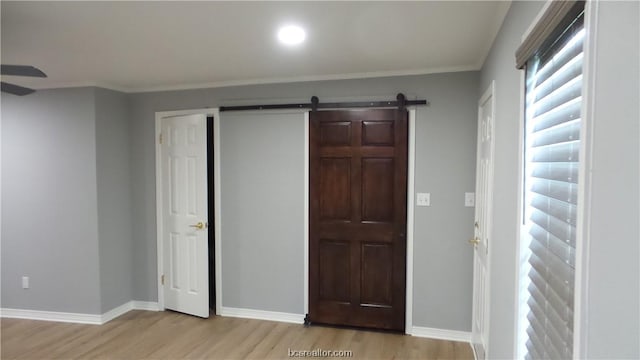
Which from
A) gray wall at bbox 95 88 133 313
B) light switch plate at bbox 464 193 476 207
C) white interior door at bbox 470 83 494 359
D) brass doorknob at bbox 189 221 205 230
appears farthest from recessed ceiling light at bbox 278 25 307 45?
gray wall at bbox 95 88 133 313

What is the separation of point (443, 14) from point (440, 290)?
223 centimetres

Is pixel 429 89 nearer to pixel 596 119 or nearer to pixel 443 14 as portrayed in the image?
pixel 443 14

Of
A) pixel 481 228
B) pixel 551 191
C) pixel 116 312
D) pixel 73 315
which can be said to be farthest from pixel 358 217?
pixel 73 315

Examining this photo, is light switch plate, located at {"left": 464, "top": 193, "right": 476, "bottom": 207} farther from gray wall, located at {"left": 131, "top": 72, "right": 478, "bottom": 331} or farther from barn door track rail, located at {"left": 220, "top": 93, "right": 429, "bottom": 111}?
barn door track rail, located at {"left": 220, "top": 93, "right": 429, "bottom": 111}

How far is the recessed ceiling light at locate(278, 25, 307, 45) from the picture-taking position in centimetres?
215

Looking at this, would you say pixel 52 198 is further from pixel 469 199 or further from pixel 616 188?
pixel 616 188

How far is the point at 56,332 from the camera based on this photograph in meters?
3.41

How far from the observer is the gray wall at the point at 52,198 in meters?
3.56

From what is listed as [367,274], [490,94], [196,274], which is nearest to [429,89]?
[490,94]

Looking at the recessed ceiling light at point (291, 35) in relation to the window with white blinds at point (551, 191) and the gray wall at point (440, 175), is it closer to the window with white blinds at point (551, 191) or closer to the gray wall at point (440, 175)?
the gray wall at point (440, 175)

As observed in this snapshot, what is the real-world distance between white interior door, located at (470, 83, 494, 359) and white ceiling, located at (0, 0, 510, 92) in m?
0.46

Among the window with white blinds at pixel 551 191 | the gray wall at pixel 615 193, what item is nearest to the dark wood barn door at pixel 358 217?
the window with white blinds at pixel 551 191

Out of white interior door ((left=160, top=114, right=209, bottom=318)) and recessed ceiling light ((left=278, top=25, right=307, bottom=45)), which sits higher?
recessed ceiling light ((left=278, top=25, right=307, bottom=45))

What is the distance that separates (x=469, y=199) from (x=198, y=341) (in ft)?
8.47
